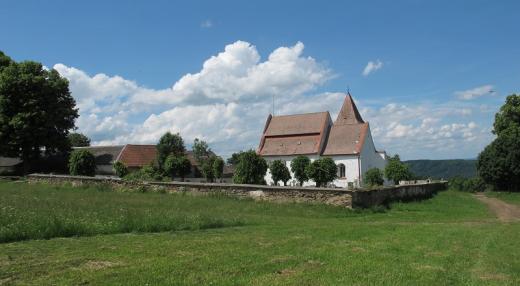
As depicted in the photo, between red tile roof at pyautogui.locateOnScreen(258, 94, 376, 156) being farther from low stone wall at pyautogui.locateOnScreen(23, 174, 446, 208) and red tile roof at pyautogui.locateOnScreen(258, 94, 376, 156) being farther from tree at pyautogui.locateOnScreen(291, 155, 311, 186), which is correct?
low stone wall at pyautogui.locateOnScreen(23, 174, 446, 208)

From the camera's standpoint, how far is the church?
58.2m

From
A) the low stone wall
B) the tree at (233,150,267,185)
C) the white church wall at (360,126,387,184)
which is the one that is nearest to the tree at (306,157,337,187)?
the tree at (233,150,267,185)

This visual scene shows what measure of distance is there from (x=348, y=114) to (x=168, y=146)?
1082 inches

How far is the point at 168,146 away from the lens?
183 feet

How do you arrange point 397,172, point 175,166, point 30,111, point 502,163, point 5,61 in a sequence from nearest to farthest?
1. point 397,172
2. point 502,163
3. point 30,111
4. point 175,166
5. point 5,61

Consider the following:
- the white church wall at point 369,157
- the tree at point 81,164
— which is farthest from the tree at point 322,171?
the tree at point 81,164

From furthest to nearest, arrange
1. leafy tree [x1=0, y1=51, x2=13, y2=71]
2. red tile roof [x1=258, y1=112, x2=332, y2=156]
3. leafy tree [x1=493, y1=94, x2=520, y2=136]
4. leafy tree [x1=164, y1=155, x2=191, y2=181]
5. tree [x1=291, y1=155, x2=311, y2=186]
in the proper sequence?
red tile roof [x1=258, y1=112, x2=332, y2=156] → leafy tree [x1=493, y1=94, x2=520, y2=136] → leafy tree [x1=0, y1=51, x2=13, y2=71] → leafy tree [x1=164, y1=155, x2=191, y2=181] → tree [x1=291, y1=155, x2=311, y2=186]

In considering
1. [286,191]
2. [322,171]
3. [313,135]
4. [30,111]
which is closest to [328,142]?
[313,135]

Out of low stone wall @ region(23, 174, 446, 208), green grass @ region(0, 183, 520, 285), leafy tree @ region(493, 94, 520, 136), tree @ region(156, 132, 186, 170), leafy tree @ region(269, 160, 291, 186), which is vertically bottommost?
green grass @ region(0, 183, 520, 285)

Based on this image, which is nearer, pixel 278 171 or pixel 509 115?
pixel 278 171

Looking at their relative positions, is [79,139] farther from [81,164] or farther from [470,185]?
[470,185]

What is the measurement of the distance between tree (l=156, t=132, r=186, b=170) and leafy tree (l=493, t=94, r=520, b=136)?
36.6 meters

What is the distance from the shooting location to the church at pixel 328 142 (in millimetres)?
58188

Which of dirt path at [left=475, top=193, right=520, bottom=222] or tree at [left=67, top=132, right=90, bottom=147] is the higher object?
tree at [left=67, top=132, right=90, bottom=147]
